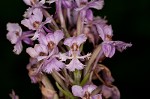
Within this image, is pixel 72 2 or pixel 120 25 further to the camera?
pixel 120 25

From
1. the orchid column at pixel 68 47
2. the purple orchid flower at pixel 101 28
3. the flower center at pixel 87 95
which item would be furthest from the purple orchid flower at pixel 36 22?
the flower center at pixel 87 95

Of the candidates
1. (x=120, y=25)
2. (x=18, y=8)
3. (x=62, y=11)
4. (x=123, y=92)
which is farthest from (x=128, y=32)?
(x=62, y=11)

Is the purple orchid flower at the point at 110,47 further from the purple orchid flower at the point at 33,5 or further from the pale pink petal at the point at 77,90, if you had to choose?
the purple orchid flower at the point at 33,5


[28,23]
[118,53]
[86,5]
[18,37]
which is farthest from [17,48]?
[118,53]

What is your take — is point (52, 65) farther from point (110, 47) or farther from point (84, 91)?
point (110, 47)

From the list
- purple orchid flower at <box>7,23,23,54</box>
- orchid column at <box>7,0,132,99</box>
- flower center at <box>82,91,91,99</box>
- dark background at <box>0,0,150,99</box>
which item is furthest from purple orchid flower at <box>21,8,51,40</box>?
dark background at <box>0,0,150,99</box>

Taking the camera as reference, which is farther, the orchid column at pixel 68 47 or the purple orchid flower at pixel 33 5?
the purple orchid flower at pixel 33 5

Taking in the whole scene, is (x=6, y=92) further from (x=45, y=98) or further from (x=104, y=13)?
(x=45, y=98)

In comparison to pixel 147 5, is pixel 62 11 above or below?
above
